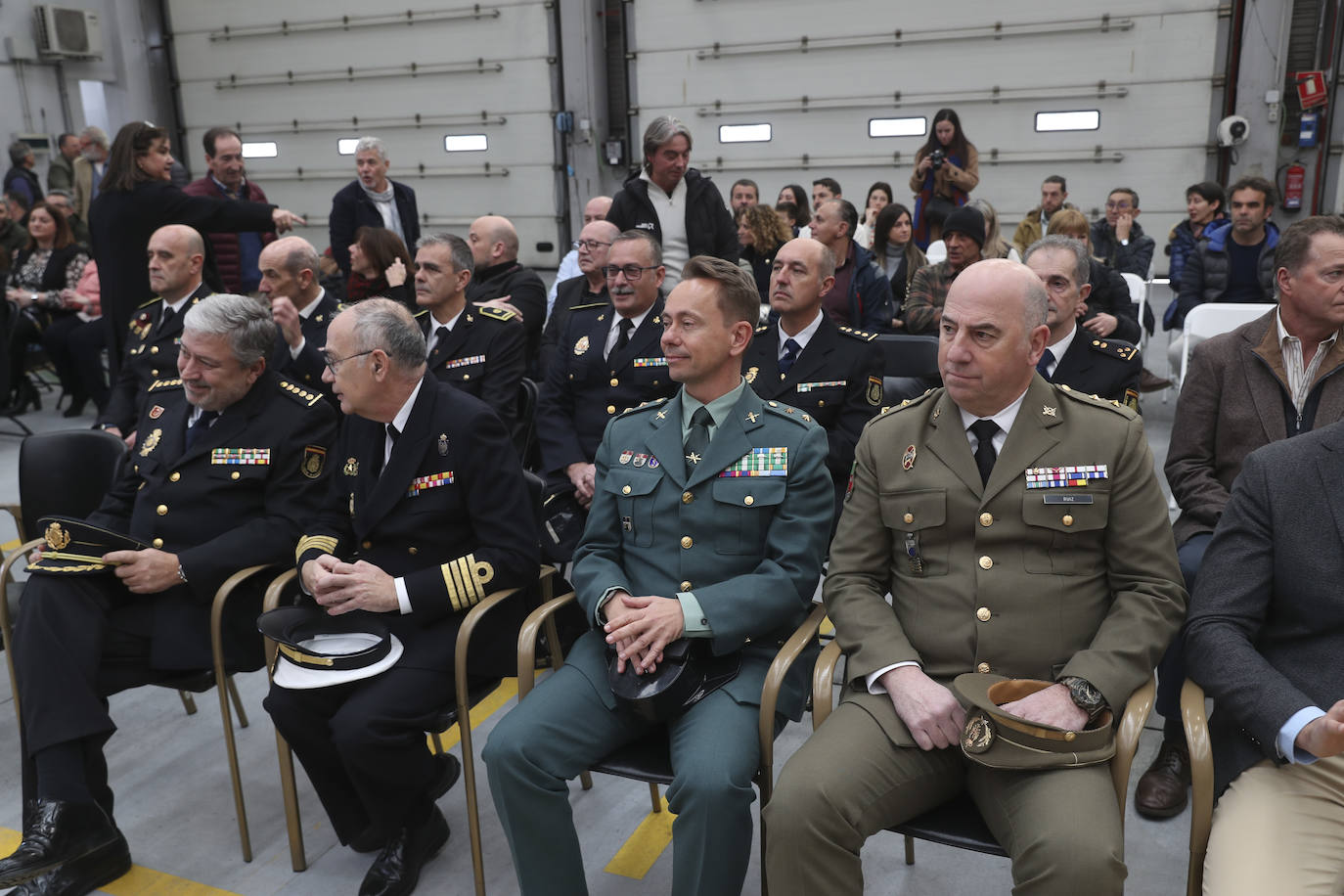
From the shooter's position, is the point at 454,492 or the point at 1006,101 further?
the point at 1006,101

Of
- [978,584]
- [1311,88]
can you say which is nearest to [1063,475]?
Result: [978,584]

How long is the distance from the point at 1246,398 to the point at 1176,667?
71 cm

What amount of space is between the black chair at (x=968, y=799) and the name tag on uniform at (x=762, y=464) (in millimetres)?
449

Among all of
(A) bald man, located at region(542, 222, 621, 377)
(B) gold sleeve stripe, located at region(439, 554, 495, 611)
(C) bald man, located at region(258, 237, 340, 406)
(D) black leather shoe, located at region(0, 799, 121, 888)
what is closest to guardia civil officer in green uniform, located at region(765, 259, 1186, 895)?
(B) gold sleeve stripe, located at region(439, 554, 495, 611)

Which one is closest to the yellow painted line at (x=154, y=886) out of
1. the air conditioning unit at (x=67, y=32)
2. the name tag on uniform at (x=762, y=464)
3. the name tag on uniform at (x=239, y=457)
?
the name tag on uniform at (x=239, y=457)

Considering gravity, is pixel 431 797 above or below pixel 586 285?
below

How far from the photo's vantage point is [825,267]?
10.5ft

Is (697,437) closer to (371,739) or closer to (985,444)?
(985,444)

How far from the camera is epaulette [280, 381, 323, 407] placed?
9.01ft

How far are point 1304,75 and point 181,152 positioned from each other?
13.0 metres

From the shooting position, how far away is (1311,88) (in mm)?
8844

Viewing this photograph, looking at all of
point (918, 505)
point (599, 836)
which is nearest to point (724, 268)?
point (918, 505)

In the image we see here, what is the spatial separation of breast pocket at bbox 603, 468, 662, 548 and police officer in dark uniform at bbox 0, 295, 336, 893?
3.15 feet

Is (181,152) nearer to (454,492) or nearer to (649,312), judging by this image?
(649,312)
